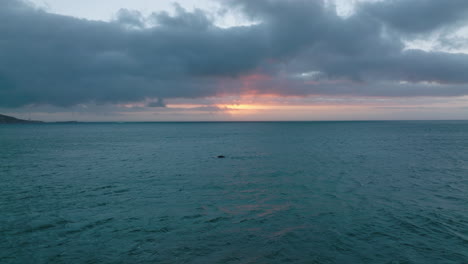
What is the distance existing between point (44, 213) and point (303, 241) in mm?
19328

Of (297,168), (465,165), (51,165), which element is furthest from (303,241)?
(51,165)

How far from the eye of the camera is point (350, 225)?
18344mm

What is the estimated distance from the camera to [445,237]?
53.7 feet

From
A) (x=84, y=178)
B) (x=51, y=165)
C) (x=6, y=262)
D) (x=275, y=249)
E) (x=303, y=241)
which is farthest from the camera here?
(x=51, y=165)

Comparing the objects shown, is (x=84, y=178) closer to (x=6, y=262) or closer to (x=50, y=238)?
(x=50, y=238)

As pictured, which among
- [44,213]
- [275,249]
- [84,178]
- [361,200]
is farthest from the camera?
[84,178]

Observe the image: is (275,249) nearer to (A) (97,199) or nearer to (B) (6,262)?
(B) (6,262)

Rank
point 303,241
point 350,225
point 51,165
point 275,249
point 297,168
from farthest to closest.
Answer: point 51,165
point 297,168
point 350,225
point 303,241
point 275,249

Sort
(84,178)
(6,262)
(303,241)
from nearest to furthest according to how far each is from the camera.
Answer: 1. (6,262)
2. (303,241)
3. (84,178)

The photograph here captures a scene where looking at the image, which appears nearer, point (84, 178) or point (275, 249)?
point (275, 249)

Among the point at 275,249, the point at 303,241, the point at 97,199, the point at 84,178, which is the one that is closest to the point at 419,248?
the point at 303,241

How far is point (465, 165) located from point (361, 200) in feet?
104

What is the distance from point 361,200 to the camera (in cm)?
2406

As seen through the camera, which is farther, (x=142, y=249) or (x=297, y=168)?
(x=297, y=168)
